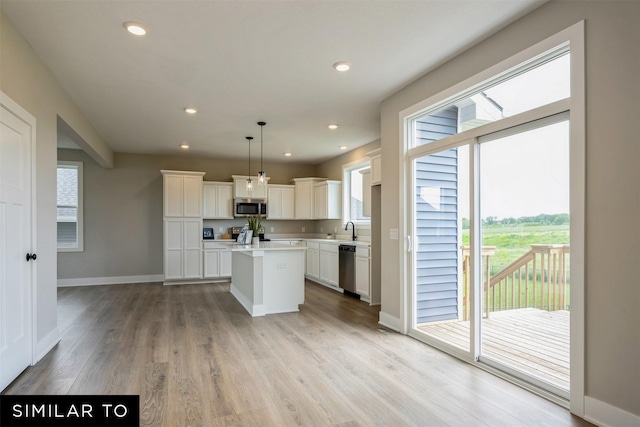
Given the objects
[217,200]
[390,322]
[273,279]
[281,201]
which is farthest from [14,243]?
[281,201]

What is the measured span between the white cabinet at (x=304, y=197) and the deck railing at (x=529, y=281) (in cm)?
514

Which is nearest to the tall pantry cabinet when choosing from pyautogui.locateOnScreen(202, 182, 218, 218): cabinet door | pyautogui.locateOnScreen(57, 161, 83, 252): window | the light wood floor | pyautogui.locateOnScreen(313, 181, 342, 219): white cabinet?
pyautogui.locateOnScreen(202, 182, 218, 218): cabinet door

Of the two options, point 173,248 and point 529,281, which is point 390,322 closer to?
point 529,281

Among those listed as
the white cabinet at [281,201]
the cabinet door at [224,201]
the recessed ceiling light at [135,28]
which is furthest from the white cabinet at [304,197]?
the recessed ceiling light at [135,28]

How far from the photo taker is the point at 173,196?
23.8ft

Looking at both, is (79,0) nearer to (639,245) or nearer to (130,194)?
(639,245)

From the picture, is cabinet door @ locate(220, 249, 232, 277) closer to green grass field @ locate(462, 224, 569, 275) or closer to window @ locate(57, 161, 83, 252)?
window @ locate(57, 161, 83, 252)

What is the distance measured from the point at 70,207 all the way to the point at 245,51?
6001 millimetres

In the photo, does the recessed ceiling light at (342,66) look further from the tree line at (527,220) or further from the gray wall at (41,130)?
the gray wall at (41,130)

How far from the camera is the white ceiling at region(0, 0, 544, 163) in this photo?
2562 millimetres

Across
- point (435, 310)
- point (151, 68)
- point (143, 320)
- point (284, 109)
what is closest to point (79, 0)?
point (151, 68)

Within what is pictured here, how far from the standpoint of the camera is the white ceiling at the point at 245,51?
2.56 meters

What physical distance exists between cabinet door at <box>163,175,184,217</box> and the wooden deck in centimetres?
588

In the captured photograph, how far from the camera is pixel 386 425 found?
2.18 metres
